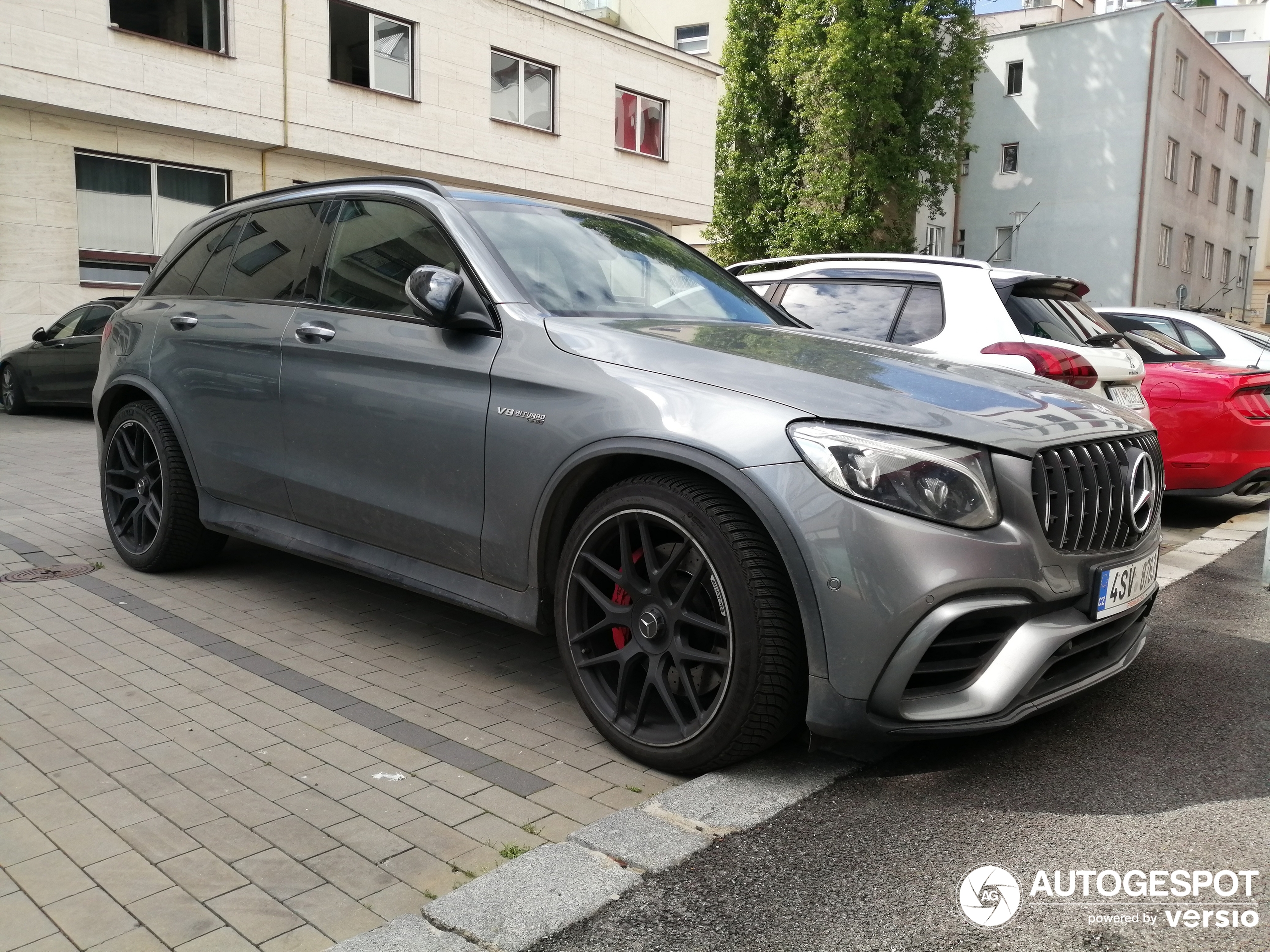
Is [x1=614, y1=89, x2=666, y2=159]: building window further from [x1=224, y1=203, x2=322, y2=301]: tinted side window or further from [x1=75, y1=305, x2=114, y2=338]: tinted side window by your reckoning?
[x1=224, y1=203, x2=322, y2=301]: tinted side window

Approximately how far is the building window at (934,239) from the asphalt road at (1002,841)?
3914cm

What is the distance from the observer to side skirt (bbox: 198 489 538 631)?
382cm

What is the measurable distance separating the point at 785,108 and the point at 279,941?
35.2 meters

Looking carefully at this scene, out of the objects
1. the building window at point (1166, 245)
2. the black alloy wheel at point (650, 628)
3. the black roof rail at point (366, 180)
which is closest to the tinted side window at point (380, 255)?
the black roof rail at point (366, 180)

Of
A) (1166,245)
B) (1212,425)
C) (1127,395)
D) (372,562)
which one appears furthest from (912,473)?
(1166,245)

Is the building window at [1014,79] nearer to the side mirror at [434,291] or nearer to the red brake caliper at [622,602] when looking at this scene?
the side mirror at [434,291]

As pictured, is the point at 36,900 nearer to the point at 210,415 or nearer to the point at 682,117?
the point at 210,415

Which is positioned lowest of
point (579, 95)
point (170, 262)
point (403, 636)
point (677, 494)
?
point (403, 636)

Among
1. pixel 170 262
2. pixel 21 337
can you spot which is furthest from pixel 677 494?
pixel 21 337

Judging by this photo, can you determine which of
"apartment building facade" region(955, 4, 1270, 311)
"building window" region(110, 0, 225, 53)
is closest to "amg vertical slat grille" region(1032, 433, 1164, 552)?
"building window" region(110, 0, 225, 53)

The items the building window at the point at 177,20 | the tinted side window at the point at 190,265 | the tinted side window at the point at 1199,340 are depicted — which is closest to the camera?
the tinted side window at the point at 190,265

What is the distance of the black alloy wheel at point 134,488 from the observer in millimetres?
5543

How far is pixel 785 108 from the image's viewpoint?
3500cm

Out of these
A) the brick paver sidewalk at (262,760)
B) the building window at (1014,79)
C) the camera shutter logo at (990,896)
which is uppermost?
the building window at (1014,79)
